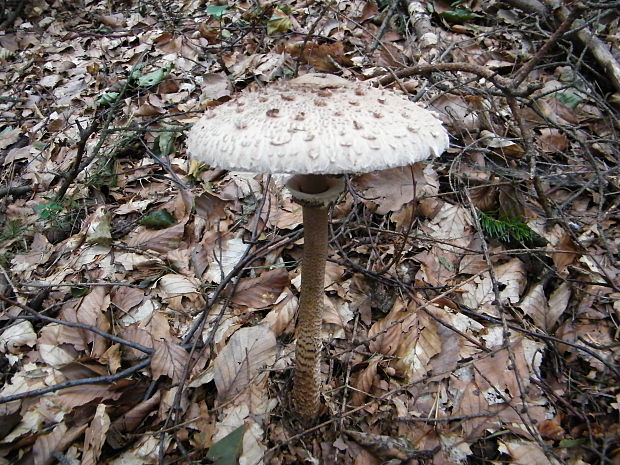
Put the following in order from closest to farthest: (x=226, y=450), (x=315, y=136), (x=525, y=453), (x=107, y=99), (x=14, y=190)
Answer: (x=315, y=136) < (x=226, y=450) < (x=525, y=453) < (x=14, y=190) < (x=107, y=99)

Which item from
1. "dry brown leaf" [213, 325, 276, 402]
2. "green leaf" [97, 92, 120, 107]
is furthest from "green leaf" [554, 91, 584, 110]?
"green leaf" [97, 92, 120, 107]

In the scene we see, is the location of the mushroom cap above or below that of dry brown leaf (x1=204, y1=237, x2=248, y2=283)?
above

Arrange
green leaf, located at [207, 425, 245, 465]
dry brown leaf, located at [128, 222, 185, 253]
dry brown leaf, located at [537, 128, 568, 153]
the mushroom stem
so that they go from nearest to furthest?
the mushroom stem < green leaf, located at [207, 425, 245, 465] < dry brown leaf, located at [128, 222, 185, 253] < dry brown leaf, located at [537, 128, 568, 153]

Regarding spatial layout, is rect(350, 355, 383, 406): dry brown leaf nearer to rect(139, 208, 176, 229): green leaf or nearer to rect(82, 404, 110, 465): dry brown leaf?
rect(82, 404, 110, 465): dry brown leaf

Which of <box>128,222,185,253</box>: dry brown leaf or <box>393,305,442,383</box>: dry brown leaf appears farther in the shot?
<box>128,222,185,253</box>: dry brown leaf

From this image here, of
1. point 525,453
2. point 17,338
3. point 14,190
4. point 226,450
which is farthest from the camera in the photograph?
point 14,190

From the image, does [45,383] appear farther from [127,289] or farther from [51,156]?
[51,156]

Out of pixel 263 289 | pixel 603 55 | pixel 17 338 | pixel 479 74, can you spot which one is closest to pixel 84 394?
pixel 17 338

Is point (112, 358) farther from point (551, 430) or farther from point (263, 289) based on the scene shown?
point (551, 430)
